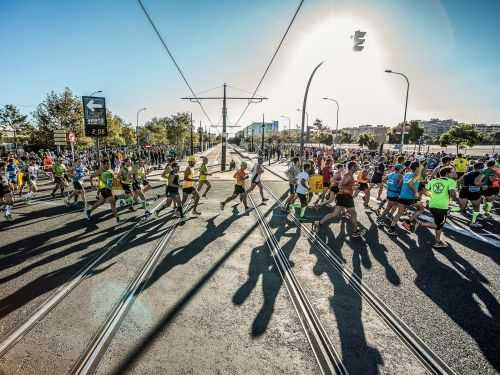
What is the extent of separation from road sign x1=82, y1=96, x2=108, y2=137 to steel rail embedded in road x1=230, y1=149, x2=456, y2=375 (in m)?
13.2

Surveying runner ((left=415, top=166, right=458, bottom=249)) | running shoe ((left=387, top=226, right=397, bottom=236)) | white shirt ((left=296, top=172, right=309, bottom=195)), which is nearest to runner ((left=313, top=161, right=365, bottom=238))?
running shoe ((left=387, top=226, right=397, bottom=236))

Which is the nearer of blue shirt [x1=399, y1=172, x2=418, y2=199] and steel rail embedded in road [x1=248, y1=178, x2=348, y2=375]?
steel rail embedded in road [x1=248, y1=178, x2=348, y2=375]

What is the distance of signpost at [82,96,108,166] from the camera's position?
44.9ft

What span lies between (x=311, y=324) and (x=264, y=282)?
121cm

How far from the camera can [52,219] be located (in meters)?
8.19

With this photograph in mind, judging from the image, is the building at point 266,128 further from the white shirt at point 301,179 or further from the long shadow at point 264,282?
the long shadow at point 264,282

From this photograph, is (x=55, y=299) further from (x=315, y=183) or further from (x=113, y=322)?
(x=315, y=183)

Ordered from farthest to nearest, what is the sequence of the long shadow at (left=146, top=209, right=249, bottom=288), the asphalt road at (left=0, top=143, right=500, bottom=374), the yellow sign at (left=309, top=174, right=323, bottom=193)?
the yellow sign at (left=309, top=174, right=323, bottom=193) < the long shadow at (left=146, top=209, right=249, bottom=288) < the asphalt road at (left=0, top=143, right=500, bottom=374)

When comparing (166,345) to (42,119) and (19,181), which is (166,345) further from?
(42,119)

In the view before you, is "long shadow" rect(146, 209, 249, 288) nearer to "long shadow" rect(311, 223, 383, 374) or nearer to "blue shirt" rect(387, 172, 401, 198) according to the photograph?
"long shadow" rect(311, 223, 383, 374)

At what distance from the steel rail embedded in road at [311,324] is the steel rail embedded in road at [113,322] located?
2.35 metres

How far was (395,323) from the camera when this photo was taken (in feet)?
11.5

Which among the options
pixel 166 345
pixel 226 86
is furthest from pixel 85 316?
pixel 226 86

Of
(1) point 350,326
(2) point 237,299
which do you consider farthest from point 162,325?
(1) point 350,326
